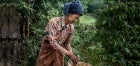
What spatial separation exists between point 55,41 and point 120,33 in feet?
8.48

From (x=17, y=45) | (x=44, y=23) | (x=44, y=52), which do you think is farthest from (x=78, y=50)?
(x=44, y=52)

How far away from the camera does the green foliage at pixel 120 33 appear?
650cm

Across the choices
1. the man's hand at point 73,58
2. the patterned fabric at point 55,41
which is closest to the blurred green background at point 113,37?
the patterned fabric at point 55,41

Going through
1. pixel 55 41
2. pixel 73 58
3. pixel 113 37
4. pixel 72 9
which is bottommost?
pixel 113 37

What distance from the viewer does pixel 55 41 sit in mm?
4266

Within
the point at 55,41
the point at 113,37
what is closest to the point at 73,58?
the point at 55,41

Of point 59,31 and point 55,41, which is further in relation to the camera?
point 59,31

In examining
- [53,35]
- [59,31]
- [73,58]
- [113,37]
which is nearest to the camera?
[73,58]

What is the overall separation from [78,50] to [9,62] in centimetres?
239

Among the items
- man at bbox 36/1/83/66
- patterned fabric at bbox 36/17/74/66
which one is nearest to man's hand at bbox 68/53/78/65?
man at bbox 36/1/83/66

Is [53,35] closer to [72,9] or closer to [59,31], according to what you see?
[59,31]

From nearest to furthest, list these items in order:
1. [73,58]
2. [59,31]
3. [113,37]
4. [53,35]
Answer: [73,58] < [53,35] < [59,31] < [113,37]

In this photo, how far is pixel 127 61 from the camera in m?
6.55

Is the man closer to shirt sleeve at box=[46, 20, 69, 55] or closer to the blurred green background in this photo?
shirt sleeve at box=[46, 20, 69, 55]
